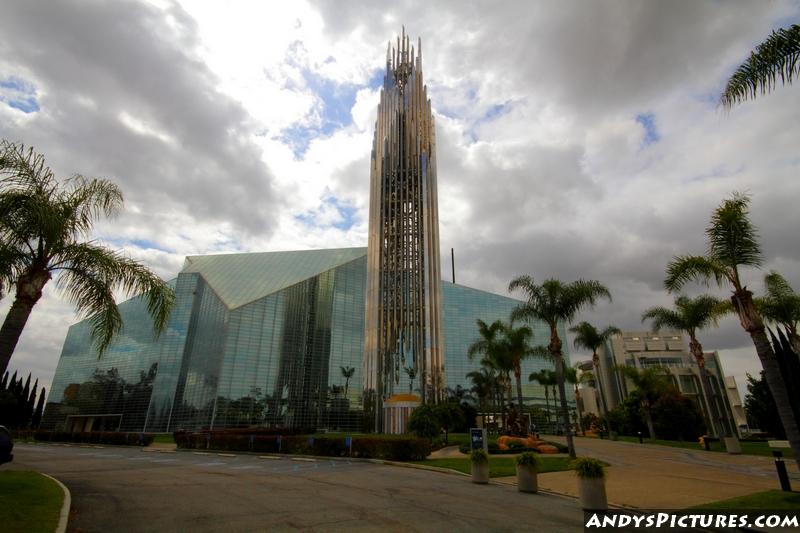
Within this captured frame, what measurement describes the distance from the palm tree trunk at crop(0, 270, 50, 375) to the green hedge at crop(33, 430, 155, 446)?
106 feet

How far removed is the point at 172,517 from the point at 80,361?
273ft

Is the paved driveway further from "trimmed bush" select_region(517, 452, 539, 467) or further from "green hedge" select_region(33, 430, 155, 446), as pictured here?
"green hedge" select_region(33, 430, 155, 446)

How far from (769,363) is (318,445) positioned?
21.6 metres

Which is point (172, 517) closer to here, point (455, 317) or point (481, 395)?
point (481, 395)

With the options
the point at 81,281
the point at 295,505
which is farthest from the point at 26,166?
the point at 295,505

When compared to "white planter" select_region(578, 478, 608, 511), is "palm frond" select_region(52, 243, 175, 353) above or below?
above

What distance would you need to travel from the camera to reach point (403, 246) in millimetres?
49375

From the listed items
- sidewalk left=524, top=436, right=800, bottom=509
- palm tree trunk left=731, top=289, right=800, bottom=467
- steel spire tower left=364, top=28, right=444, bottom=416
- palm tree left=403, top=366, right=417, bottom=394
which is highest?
steel spire tower left=364, top=28, right=444, bottom=416

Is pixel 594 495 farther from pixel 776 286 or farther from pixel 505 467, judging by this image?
pixel 776 286

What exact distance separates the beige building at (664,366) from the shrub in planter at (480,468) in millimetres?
57292

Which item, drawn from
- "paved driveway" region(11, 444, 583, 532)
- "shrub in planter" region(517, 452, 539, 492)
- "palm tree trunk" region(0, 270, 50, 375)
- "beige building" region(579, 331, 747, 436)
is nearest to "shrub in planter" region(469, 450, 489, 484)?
"paved driveway" region(11, 444, 583, 532)

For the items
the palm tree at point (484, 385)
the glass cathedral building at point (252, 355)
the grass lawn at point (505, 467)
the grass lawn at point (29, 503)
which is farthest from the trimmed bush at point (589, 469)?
the palm tree at point (484, 385)

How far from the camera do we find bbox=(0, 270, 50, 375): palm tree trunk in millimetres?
10603

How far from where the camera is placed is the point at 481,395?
200ft
